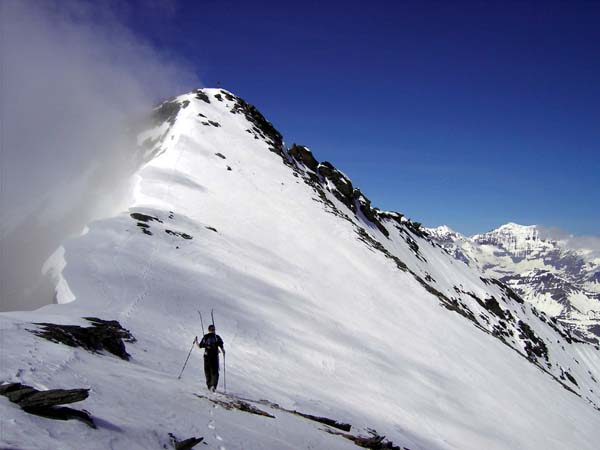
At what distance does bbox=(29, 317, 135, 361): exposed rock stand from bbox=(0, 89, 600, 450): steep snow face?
19.6 inches

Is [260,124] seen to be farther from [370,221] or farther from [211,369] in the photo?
[211,369]

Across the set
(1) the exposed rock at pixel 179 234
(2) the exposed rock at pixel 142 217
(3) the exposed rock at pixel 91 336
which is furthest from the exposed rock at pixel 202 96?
(3) the exposed rock at pixel 91 336

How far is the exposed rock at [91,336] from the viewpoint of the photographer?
1097cm

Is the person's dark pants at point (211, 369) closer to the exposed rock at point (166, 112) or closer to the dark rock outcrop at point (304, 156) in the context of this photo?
the exposed rock at point (166, 112)

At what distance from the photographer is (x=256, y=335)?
20.8 meters

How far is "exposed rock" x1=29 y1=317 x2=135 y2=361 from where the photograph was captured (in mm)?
10973

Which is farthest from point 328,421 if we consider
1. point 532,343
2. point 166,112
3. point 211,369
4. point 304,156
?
point 532,343

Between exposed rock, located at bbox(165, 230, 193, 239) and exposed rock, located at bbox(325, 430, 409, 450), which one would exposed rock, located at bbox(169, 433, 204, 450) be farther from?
exposed rock, located at bbox(165, 230, 193, 239)

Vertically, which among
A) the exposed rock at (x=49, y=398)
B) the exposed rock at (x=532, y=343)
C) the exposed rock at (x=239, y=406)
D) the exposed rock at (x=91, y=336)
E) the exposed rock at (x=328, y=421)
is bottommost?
the exposed rock at (x=49, y=398)

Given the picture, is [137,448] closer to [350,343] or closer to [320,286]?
[350,343]

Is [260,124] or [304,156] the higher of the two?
[260,124]

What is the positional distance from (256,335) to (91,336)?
9.87 meters

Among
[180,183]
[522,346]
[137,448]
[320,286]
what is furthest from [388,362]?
[522,346]

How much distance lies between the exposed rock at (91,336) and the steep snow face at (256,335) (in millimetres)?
497
